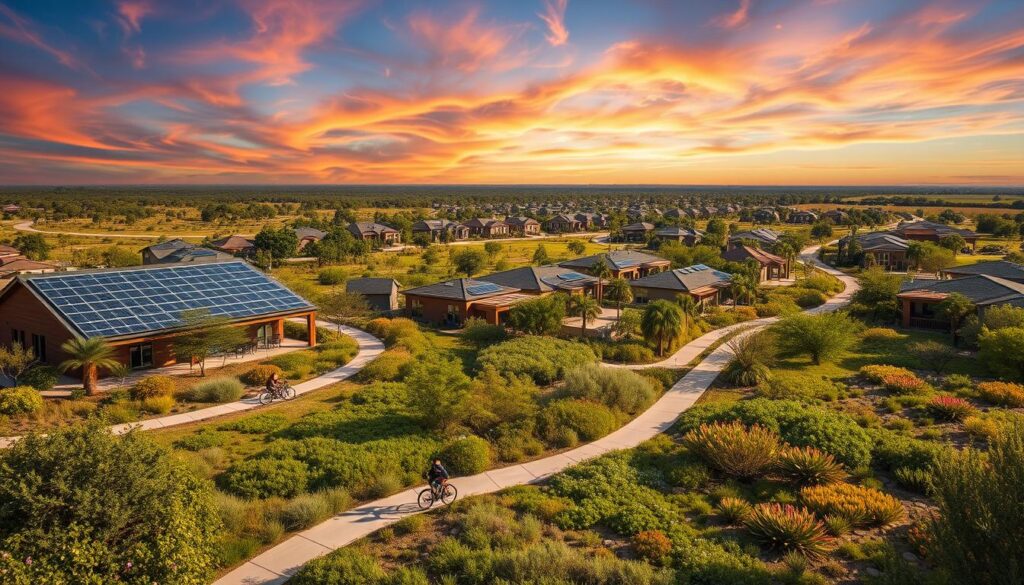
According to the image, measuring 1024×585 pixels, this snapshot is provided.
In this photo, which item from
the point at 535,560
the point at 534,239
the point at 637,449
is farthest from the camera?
the point at 534,239

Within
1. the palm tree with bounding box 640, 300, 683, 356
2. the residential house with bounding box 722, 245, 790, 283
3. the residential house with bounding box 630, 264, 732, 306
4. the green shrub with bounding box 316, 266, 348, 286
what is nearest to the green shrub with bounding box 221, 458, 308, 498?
the palm tree with bounding box 640, 300, 683, 356

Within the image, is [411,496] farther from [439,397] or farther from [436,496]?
[439,397]

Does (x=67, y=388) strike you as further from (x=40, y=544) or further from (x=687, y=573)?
(x=687, y=573)

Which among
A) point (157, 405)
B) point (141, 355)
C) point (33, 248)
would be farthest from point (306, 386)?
point (33, 248)

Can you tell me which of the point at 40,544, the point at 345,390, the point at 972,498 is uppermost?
the point at 972,498

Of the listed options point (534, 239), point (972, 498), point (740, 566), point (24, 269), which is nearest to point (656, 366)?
point (740, 566)

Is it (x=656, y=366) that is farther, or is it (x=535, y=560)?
(x=656, y=366)

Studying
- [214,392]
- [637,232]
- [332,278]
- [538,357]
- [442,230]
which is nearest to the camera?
[214,392]
